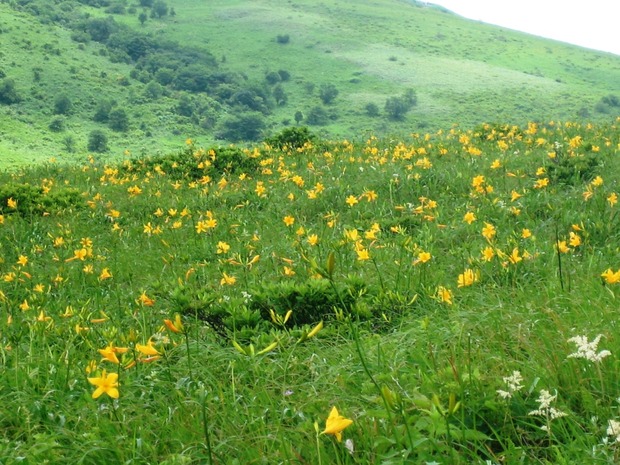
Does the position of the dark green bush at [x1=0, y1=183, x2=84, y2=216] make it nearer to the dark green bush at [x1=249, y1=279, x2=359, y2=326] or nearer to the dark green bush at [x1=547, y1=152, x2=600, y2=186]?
the dark green bush at [x1=249, y1=279, x2=359, y2=326]

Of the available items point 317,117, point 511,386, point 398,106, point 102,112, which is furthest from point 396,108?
point 511,386

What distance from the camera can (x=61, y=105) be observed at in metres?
83.4

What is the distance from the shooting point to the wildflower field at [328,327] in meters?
2.04

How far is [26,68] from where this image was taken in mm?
92250

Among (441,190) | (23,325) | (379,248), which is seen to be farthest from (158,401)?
(441,190)

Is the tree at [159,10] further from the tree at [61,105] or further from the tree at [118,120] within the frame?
the tree at [118,120]

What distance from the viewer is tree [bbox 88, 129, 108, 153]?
71625 mm

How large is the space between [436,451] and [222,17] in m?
139

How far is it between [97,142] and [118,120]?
10.8m

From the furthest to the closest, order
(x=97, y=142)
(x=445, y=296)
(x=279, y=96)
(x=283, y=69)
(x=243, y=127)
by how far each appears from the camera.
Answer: (x=283, y=69) < (x=279, y=96) < (x=243, y=127) < (x=97, y=142) < (x=445, y=296)

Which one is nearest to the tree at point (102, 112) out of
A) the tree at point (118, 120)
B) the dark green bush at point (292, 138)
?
the tree at point (118, 120)

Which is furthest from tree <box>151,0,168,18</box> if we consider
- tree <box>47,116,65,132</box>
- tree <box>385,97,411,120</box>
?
tree <box>385,97,411,120</box>

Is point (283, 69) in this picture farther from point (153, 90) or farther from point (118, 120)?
point (118, 120)

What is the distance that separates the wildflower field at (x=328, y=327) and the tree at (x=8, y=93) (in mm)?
82737
